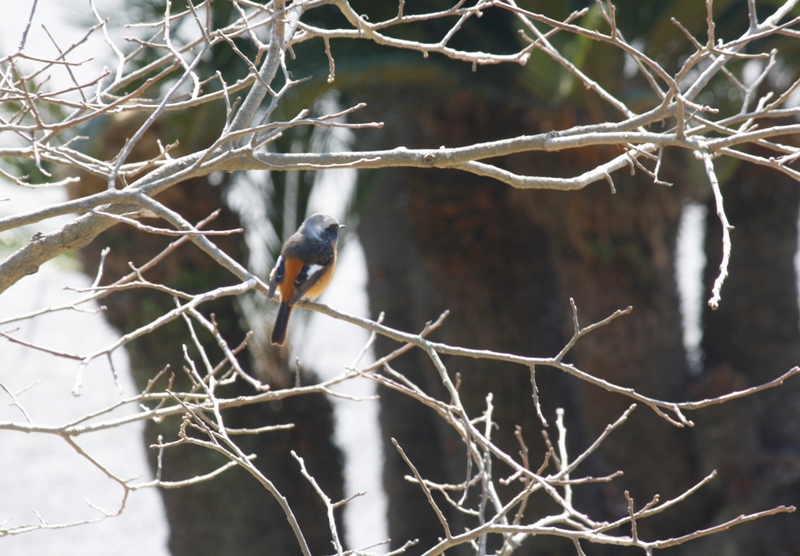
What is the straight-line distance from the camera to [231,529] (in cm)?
837

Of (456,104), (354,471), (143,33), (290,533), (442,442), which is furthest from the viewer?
(354,471)

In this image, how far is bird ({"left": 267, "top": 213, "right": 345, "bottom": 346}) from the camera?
5117mm

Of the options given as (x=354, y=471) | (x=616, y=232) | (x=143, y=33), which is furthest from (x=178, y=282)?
(x=354, y=471)

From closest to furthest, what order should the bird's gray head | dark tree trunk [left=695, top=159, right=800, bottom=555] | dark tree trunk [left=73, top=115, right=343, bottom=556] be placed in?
the bird's gray head → dark tree trunk [left=73, top=115, right=343, bottom=556] → dark tree trunk [left=695, top=159, right=800, bottom=555]

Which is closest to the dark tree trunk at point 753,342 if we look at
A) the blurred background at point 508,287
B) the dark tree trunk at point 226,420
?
the blurred background at point 508,287

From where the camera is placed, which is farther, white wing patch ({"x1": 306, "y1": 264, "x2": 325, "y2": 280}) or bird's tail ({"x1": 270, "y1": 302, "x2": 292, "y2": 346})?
white wing patch ({"x1": 306, "y1": 264, "x2": 325, "y2": 280})

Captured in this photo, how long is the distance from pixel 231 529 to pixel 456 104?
4.74m

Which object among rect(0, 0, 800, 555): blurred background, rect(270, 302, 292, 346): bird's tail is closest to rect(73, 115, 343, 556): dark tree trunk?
rect(0, 0, 800, 555): blurred background

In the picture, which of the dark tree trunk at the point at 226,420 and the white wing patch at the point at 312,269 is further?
the dark tree trunk at the point at 226,420

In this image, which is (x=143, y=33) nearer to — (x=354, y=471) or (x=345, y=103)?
(x=345, y=103)

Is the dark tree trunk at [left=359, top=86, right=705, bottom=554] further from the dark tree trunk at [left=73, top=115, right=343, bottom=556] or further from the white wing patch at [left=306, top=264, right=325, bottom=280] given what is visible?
the white wing patch at [left=306, top=264, right=325, bottom=280]

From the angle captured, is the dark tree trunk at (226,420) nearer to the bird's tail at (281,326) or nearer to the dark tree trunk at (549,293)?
the dark tree trunk at (549,293)

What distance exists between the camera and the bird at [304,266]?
16.8ft

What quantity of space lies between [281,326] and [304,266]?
564 mm
